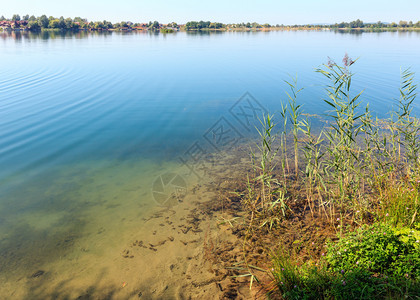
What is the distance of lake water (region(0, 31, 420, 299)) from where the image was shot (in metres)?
4.91

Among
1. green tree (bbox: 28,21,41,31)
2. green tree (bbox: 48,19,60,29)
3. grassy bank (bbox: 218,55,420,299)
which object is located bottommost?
grassy bank (bbox: 218,55,420,299)

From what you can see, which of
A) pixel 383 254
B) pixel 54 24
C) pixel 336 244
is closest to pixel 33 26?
pixel 54 24

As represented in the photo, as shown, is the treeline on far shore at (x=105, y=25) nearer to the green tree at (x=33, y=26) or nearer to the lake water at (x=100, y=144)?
the green tree at (x=33, y=26)

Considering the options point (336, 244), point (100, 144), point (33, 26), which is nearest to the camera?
point (336, 244)

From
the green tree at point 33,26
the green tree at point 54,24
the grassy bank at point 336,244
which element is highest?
the green tree at point 54,24

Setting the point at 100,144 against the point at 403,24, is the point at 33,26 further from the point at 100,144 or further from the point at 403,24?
the point at 403,24

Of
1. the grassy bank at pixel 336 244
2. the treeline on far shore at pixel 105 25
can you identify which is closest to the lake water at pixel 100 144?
the grassy bank at pixel 336 244

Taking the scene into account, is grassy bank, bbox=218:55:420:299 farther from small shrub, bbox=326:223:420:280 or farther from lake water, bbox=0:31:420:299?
lake water, bbox=0:31:420:299

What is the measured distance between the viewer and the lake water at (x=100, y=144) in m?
4.91

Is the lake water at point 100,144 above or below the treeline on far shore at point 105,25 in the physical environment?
below

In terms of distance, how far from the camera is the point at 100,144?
954 cm

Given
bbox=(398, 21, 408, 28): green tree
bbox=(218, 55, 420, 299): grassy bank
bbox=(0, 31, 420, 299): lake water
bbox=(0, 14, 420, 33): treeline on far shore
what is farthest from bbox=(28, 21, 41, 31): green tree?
bbox=(398, 21, 408, 28): green tree

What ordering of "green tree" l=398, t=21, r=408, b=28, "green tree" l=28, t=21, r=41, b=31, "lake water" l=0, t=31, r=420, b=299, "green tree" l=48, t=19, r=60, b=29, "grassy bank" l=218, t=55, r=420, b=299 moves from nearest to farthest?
"grassy bank" l=218, t=55, r=420, b=299 < "lake water" l=0, t=31, r=420, b=299 < "green tree" l=28, t=21, r=41, b=31 < "green tree" l=48, t=19, r=60, b=29 < "green tree" l=398, t=21, r=408, b=28

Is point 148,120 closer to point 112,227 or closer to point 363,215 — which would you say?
point 112,227
